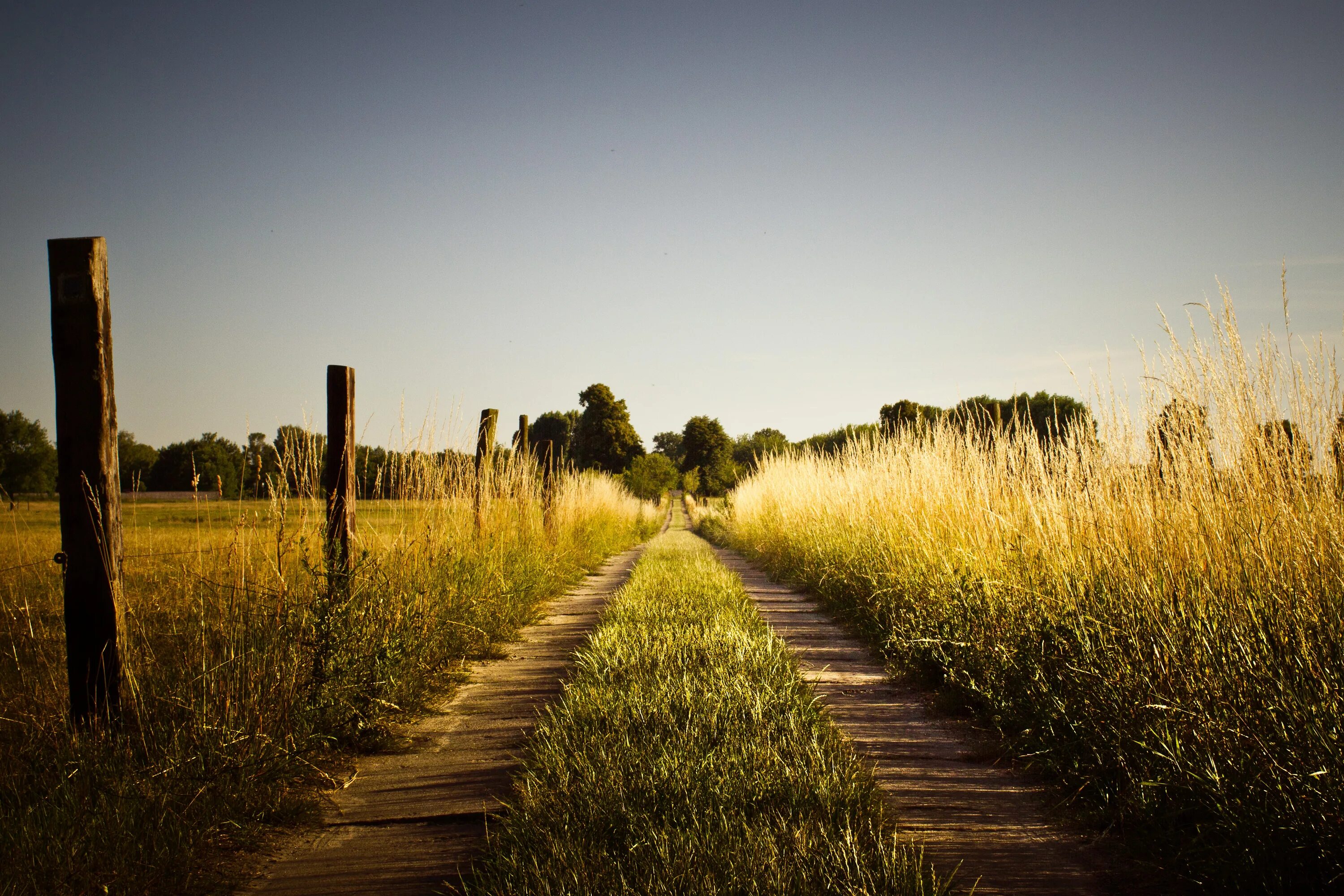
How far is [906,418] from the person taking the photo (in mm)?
16578

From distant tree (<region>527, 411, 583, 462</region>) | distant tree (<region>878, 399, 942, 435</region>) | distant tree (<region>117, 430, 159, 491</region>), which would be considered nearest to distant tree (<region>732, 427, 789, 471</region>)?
distant tree (<region>527, 411, 583, 462</region>)

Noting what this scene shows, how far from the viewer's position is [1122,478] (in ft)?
10.8

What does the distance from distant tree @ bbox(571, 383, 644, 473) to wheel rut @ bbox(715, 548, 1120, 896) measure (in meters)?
38.9

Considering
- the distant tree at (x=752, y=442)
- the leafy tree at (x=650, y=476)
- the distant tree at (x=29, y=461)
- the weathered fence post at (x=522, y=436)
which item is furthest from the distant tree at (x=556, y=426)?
the weathered fence post at (x=522, y=436)

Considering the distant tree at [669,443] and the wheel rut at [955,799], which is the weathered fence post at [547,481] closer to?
the wheel rut at [955,799]

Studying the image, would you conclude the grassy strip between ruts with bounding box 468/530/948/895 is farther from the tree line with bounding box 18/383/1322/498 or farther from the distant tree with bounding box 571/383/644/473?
the distant tree with bounding box 571/383/644/473

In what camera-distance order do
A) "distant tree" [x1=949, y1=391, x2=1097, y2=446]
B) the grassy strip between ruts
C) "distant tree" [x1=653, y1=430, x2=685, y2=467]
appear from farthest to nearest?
"distant tree" [x1=653, y1=430, x2=685, y2=467] < "distant tree" [x1=949, y1=391, x2=1097, y2=446] < the grassy strip between ruts

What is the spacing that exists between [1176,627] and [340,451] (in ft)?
12.9

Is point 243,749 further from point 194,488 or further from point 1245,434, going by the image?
point 1245,434

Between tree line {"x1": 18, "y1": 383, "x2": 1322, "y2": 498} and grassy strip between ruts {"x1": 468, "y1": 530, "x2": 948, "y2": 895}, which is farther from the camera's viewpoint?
tree line {"x1": 18, "y1": 383, "x2": 1322, "y2": 498}

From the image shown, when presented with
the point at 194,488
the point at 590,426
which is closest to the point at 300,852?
the point at 194,488

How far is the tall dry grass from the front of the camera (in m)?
1.79

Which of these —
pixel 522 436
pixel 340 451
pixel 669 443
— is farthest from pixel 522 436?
pixel 669 443

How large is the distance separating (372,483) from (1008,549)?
4206 millimetres
